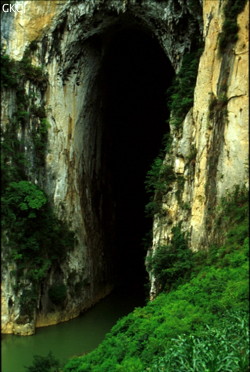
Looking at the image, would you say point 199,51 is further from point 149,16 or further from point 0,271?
point 0,271

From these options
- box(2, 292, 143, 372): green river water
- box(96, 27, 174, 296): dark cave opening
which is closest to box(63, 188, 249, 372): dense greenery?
box(2, 292, 143, 372): green river water

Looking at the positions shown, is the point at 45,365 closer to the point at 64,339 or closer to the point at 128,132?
the point at 64,339

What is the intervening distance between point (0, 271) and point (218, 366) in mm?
9416

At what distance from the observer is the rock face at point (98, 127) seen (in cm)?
1266

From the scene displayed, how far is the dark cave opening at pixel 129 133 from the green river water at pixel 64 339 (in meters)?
4.49

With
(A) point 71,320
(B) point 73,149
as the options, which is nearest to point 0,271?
(A) point 71,320

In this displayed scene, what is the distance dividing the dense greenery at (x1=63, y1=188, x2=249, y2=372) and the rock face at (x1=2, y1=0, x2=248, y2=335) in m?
1.10

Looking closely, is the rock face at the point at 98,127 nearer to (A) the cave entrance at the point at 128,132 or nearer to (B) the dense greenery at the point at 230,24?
(B) the dense greenery at the point at 230,24

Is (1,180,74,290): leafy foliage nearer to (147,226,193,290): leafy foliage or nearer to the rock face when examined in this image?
the rock face

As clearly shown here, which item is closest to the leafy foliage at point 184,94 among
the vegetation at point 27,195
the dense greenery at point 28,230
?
the vegetation at point 27,195

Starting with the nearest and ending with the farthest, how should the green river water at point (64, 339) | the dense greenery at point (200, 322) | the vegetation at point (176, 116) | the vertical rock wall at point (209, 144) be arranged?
the dense greenery at point (200, 322)
the vertical rock wall at point (209, 144)
the green river water at point (64, 339)
the vegetation at point (176, 116)

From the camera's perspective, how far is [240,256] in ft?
33.4

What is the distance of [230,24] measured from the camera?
12594 millimetres

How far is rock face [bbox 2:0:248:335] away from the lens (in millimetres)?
12656
